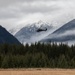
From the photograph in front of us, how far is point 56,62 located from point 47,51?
2345 centimetres

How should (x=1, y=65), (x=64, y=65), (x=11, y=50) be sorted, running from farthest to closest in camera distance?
(x=11, y=50), (x=64, y=65), (x=1, y=65)

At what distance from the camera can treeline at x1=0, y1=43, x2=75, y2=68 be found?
146625 millimetres

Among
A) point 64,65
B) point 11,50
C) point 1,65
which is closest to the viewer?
point 1,65

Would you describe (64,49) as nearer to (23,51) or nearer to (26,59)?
(23,51)

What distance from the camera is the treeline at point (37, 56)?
5773 inches

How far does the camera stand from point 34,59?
152000 millimetres

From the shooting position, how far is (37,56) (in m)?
156

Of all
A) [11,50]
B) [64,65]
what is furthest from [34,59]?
[11,50]

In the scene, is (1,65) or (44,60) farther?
(44,60)

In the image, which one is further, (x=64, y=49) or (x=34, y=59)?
(x=64, y=49)

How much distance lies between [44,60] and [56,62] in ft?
24.4

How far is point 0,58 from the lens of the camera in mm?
144500

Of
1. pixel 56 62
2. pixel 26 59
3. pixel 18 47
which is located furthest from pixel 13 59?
pixel 18 47

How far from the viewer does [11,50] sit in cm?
17500
